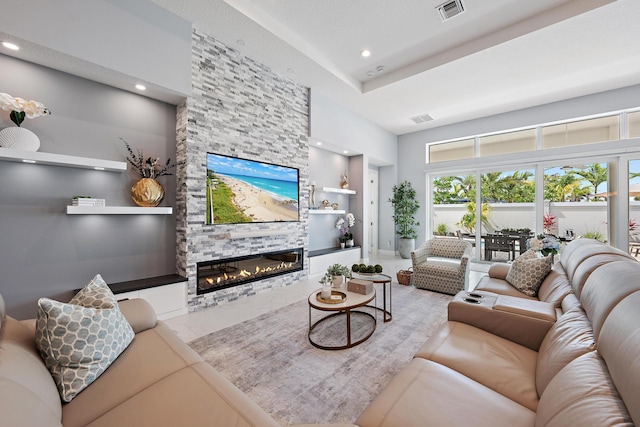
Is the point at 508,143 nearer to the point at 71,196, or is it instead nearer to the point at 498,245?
the point at 498,245

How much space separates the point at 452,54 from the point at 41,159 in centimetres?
517

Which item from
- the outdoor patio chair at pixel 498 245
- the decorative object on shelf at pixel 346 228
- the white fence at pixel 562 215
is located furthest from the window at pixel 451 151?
the decorative object on shelf at pixel 346 228

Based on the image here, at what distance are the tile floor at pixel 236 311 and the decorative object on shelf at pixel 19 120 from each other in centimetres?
224

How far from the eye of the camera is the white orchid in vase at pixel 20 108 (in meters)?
2.26

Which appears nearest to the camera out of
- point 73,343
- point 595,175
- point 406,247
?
point 73,343

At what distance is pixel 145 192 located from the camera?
3.07 m

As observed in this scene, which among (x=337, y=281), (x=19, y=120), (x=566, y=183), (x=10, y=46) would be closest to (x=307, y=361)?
(x=337, y=281)

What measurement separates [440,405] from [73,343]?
1796 millimetres

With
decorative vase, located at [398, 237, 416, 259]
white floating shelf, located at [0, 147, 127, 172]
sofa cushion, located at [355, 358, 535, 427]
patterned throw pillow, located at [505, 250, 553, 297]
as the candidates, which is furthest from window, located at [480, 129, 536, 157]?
white floating shelf, located at [0, 147, 127, 172]

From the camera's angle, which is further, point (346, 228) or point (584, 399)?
point (346, 228)

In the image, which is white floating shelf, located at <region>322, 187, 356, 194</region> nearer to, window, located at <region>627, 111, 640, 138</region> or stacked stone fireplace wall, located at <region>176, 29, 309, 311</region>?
stacked stone fireplace wall, located at <region>176, 29, 309, 311</region>

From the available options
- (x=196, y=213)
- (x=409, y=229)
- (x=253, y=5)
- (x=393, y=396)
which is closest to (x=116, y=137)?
(x=196, y=213)

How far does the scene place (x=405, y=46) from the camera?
3848mm

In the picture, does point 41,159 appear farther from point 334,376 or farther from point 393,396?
point 393,396
